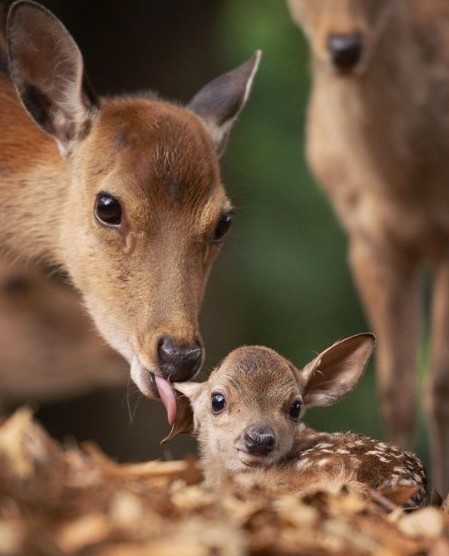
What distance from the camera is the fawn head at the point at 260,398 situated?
14.0ft

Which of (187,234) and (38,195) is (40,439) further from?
(38,195)

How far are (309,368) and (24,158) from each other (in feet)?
5.39

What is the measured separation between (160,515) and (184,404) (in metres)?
1.68

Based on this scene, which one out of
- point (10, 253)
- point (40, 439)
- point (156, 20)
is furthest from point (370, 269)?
point (40, 439)

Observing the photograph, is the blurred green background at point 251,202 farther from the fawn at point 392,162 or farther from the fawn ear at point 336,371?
the fawn ear at point 336,371

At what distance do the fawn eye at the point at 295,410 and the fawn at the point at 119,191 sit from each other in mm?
356

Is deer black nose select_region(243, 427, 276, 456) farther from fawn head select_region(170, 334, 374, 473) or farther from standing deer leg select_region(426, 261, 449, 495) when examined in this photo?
standing deer leg select_region(426, 261, 449, 495)

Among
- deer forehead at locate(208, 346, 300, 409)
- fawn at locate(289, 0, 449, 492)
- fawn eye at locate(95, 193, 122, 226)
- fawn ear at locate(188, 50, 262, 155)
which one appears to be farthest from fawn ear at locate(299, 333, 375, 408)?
fawn at locate(289, 0, 449, 492)

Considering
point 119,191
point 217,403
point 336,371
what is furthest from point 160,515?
point 119,191

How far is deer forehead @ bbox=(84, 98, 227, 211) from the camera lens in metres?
4.85

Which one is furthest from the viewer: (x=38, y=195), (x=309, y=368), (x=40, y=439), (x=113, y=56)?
(x=113, y=56)

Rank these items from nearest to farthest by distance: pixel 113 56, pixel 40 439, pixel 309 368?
pixel 40 439 < pixel 309 368 < pixel 113 56

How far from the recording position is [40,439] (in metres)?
3.39

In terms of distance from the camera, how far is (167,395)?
180 inches
